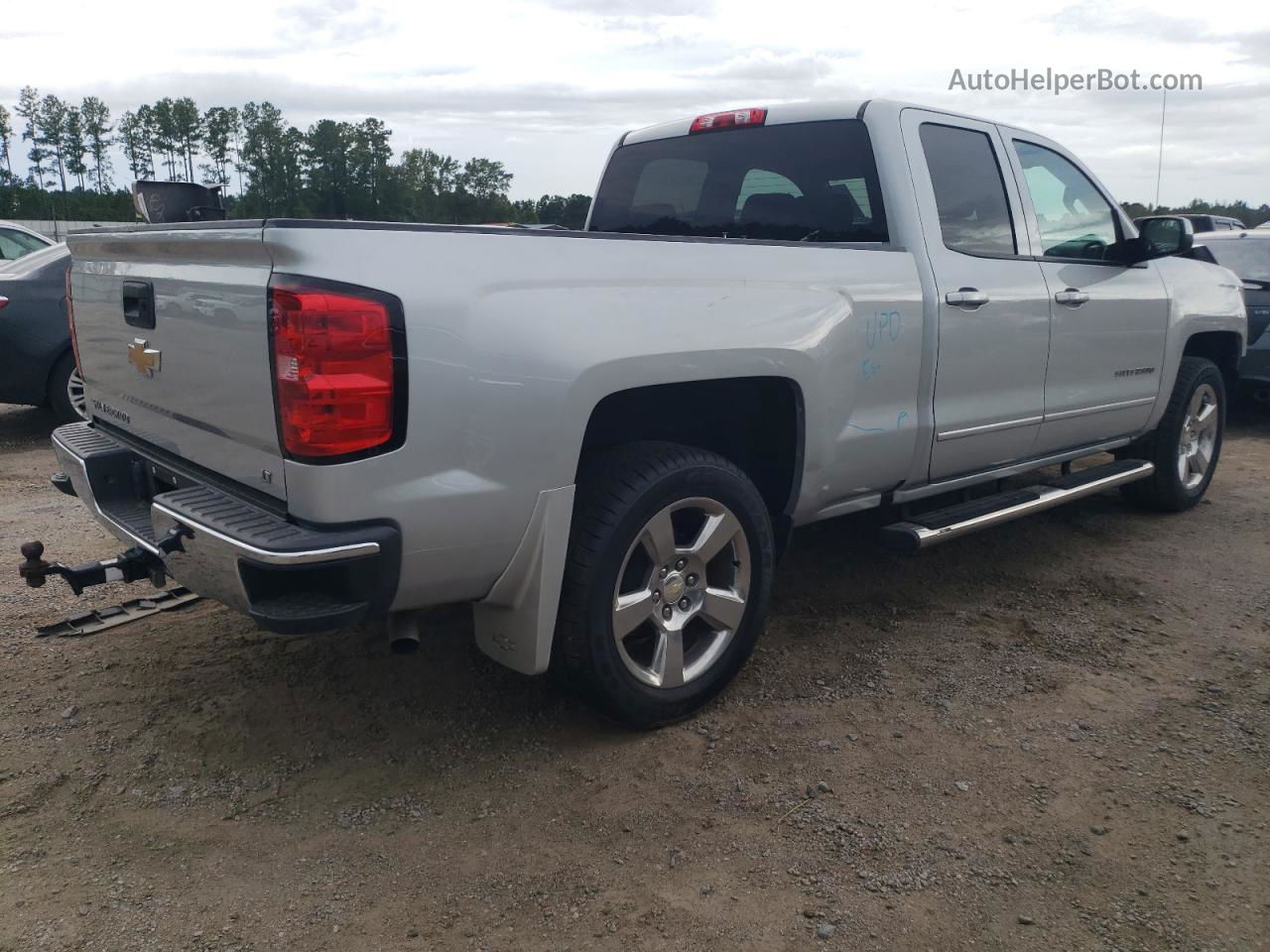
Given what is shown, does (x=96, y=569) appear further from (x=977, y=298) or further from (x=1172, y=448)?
(x=1172, y=448)

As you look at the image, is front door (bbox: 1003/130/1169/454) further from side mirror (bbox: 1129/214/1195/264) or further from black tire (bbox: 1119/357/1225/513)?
black tire (bbox: 1119/357/1225/513)

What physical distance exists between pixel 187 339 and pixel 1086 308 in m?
3.58

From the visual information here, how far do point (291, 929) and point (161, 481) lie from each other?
141cm

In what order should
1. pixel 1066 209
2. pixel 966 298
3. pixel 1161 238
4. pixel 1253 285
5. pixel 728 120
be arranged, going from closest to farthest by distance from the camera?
pixel 966 298 → pixel 728 120 → pixel 1066 209 → pixel 1161 238 → pixel 1253 285

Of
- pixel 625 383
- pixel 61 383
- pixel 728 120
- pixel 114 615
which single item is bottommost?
pixel 114 615

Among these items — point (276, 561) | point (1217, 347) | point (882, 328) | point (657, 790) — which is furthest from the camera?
point (1217, 347)

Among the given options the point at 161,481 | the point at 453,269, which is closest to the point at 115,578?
the point at 161,481

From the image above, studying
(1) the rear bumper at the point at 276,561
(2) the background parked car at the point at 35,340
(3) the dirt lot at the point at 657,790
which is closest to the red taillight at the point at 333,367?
(1) the rear bumper at the point at 276,561

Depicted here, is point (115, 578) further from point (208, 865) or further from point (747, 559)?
point (747, 559)

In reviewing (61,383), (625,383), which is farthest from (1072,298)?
(61,383)

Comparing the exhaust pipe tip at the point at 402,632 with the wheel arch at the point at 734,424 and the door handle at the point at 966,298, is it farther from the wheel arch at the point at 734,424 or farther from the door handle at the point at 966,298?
the door handle at the point at 966,298

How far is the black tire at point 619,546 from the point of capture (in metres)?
2.76

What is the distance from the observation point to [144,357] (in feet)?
9.46

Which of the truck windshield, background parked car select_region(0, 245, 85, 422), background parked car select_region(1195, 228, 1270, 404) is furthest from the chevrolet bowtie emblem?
background parked car select_region(1195, 228, 1270, 404)
